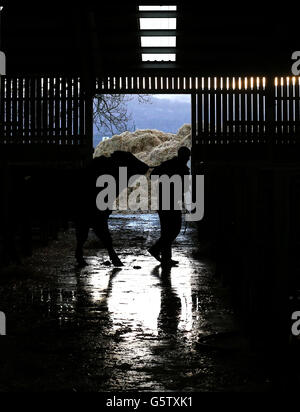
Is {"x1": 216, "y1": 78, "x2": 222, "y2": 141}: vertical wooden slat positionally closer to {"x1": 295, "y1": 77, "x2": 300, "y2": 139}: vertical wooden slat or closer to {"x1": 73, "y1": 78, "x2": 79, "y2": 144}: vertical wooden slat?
{"x1": 295, "y1": 77, "x2": 300, "y2": 139}: vertical wooden slat

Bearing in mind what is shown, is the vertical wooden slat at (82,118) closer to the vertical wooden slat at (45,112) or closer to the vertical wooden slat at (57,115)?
the vertical wooden slat at (57,115)

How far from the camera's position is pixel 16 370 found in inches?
199

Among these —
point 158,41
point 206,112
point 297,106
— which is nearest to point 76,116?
point 158,41

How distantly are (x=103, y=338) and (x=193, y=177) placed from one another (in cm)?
1007

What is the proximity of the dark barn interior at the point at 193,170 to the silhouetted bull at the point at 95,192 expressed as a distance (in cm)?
34

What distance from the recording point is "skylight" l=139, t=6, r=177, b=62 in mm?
14453

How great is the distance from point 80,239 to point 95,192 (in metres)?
0.75

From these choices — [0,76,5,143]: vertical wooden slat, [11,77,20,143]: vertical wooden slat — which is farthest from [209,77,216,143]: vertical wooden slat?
[0,76,5,143]: vertical wooden slat

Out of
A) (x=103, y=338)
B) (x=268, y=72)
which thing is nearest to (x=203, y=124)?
(x=268, y=72)

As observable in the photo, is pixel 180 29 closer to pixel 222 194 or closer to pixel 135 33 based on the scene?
pixel 135 33

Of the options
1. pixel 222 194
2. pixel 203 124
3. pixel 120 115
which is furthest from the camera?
pixel 120 115

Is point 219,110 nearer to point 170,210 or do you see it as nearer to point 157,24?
point 157,24

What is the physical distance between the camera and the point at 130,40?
16500 mm

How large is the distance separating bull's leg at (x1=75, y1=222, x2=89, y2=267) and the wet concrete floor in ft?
0.62
